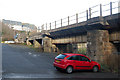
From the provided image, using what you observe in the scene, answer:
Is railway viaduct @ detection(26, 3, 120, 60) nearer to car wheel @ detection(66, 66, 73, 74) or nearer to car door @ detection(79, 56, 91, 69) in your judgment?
car door @ detection(79, 56, 91, 69)

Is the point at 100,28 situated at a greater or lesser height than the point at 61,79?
greater

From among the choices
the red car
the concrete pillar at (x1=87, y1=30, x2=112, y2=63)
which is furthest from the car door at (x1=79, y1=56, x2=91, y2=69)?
the concrete pillar at (x1=87, y1=30, x2=112, y2=63)

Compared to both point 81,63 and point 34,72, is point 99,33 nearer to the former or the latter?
point 81,63

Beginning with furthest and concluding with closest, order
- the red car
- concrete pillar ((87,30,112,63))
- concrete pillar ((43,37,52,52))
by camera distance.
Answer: concrete pillar ((43,37,52,52)) < concrete pillar ((87,30,112,63)) < the red car

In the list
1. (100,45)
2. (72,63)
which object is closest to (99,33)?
(100,45)

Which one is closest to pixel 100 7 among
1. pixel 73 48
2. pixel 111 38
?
pixel 111 38

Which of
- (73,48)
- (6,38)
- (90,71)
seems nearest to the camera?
(90,71)

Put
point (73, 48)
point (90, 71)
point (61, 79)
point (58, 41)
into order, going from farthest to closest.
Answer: point (58, 41) → point (73, 48) → point (90, 71) → point (61, 79)

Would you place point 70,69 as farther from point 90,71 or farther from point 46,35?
point 46,35

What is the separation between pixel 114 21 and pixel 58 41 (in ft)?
40.1

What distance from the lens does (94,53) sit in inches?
563

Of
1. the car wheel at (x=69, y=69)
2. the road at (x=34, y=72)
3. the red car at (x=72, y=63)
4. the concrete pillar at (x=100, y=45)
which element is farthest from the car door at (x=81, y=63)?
the concrete pillar at (x=100, y=45)

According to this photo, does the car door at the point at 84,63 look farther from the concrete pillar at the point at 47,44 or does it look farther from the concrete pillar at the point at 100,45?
the concrete pillar at the point at 47,44

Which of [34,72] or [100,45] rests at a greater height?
[100,45]
